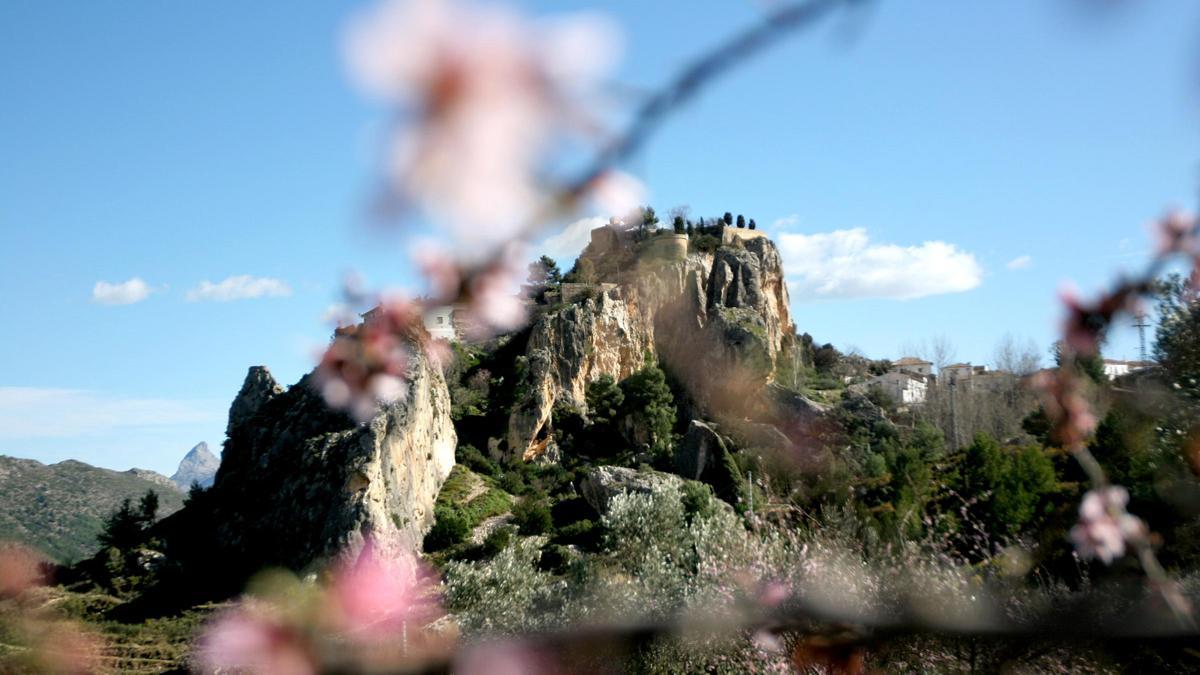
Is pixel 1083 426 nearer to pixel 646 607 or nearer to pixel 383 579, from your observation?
pixel 383 579

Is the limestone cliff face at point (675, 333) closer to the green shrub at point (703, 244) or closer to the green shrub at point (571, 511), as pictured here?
the green shrub at point (703, 244)

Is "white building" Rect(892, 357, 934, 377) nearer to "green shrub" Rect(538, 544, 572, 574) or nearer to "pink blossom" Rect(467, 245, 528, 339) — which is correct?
"green shrub" Rect(538, 544, 572, 574)

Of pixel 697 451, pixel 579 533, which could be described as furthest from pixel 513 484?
pixel 579 533

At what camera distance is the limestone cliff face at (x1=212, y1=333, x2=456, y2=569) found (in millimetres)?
16906

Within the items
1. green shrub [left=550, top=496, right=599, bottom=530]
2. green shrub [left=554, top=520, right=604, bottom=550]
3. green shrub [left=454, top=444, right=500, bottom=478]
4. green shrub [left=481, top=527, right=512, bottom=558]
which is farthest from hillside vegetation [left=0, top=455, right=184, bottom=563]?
green shrub [left=550, top=496, right=599, bottom=530]

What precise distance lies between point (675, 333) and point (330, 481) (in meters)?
17.6

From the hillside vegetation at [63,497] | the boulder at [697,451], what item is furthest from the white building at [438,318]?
the boulder at [697,451]

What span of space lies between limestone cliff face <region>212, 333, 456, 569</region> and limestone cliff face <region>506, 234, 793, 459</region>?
167 inches

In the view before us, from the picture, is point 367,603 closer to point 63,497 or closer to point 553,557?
point 553,557

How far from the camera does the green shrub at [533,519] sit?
61.3ft

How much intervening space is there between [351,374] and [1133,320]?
0.90 meters

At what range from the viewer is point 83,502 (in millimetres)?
17188

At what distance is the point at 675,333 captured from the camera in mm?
33156

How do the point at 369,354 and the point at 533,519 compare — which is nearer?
the point at 369,354
